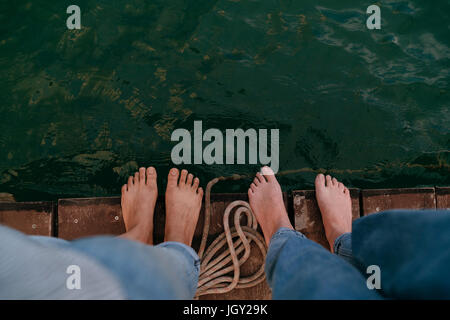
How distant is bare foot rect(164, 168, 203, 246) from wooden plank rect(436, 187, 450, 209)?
1.30 metres

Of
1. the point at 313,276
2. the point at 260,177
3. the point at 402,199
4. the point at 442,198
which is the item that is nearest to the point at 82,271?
the point at 313,276

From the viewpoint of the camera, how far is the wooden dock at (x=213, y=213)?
59.4 inches

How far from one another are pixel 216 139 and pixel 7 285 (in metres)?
1.21

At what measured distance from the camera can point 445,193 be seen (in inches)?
64.2

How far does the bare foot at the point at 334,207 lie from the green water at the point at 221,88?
0.12m

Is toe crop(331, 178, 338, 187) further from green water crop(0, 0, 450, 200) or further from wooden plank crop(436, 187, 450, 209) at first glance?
wooden plank crop(436, 187, 450, 209)

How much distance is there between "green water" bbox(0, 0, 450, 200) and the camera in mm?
1695

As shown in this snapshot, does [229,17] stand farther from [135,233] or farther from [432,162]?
[432,162]

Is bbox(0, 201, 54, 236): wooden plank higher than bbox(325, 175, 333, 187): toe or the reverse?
the reverse

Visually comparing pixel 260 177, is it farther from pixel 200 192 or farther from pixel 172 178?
pixel 172 178

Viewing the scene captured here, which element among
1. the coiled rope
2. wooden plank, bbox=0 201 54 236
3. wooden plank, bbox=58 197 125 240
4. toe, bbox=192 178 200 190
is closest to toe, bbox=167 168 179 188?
toe, bbox=192 178 200 190

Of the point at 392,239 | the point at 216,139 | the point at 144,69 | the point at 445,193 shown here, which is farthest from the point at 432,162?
the point at 144,69

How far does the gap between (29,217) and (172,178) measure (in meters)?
0.74

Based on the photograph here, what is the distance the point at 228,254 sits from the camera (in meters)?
1.53
